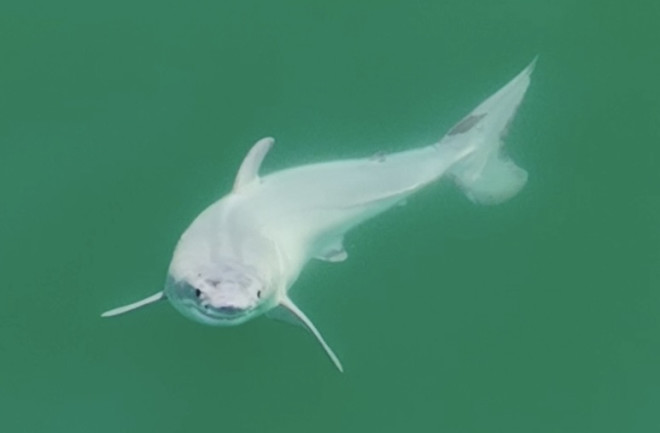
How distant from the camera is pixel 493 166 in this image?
1035 cm

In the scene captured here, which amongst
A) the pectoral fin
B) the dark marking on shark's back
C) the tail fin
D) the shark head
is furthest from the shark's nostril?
the dark marking on shark's back

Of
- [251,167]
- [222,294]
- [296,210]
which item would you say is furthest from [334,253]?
[222,294]

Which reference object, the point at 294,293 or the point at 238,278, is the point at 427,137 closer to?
the point at 294,293

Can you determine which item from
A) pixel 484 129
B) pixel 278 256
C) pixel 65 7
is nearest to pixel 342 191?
pixel 278 256

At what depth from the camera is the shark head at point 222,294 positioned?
7293 mm

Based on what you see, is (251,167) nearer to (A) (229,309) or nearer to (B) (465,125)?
(A) (229,309)

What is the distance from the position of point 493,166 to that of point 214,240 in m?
3.15

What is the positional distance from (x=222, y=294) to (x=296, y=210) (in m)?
1.66

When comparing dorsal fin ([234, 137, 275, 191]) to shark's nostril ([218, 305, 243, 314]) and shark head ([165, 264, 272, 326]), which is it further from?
shark's nostril ([218, 305, 243, 314])

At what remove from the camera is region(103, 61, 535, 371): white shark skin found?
24.9ft

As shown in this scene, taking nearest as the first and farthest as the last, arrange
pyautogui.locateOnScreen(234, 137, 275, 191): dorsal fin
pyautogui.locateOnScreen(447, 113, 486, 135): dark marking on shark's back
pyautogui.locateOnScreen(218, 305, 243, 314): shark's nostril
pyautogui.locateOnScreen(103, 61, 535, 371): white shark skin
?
pyautogui.locateOnScreen(218, 305, 243, 314): shark's nostril < pyautogui.locateOnScreen(103, 61, 535, 371): white shark skin < pyautogui.locateOnScreen(234, 137, 275, 191): dorsal fin < pyautogui.locateOnScreen(447, 113, 486, 135): dark marking on shark's back

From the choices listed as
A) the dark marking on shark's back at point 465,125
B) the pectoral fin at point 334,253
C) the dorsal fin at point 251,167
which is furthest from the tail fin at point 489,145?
the dorsal fin at point 251,167

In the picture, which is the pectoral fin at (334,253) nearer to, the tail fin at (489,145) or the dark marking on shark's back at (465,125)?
the tail fin at (489,145)

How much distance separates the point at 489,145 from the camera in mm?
10242
